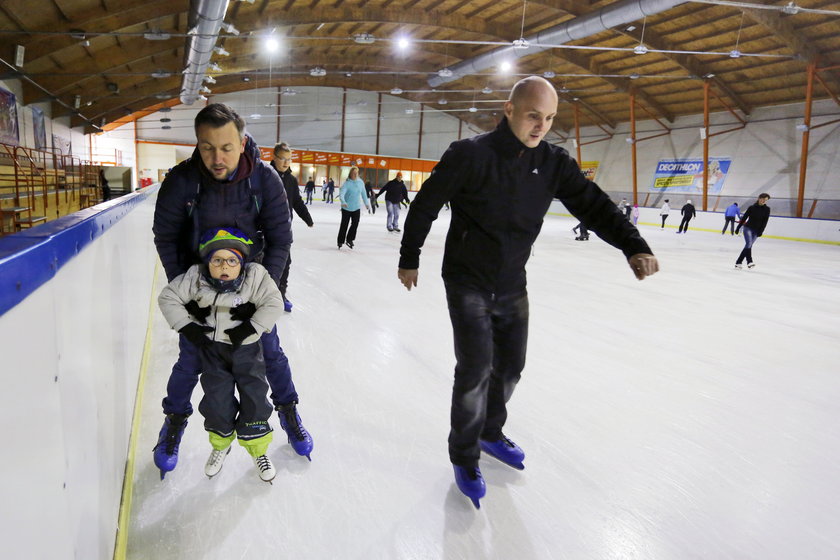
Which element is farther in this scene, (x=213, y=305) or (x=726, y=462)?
(x=726, y=462)

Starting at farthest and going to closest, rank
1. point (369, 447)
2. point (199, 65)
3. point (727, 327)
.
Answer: point (199, 65)
point (727, 327)
point (369, 447)

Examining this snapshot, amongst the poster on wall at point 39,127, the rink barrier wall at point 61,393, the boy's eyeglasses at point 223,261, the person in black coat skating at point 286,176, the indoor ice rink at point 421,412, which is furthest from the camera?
the poster on wall at point 39,127

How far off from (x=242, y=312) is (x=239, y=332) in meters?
0.06

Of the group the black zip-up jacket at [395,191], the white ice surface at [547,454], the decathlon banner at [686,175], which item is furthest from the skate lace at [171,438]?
the decathlon banner at [686,175]

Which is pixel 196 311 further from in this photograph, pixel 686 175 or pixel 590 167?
pixel 590 167

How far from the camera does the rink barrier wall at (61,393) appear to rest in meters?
0.62

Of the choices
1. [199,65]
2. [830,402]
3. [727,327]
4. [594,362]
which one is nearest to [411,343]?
[594,362]

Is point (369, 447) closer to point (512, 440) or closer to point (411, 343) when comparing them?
point (512, 440)

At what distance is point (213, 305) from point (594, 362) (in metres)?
2.42

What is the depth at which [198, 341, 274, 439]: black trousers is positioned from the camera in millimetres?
1624

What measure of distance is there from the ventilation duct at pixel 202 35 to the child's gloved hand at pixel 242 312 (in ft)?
29.1

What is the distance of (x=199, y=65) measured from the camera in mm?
12719

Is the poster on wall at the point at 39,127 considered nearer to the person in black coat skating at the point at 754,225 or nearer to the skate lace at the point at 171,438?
the skate lace at the point at 171,438

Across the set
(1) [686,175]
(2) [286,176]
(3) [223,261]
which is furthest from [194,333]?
(1) [686,175]
